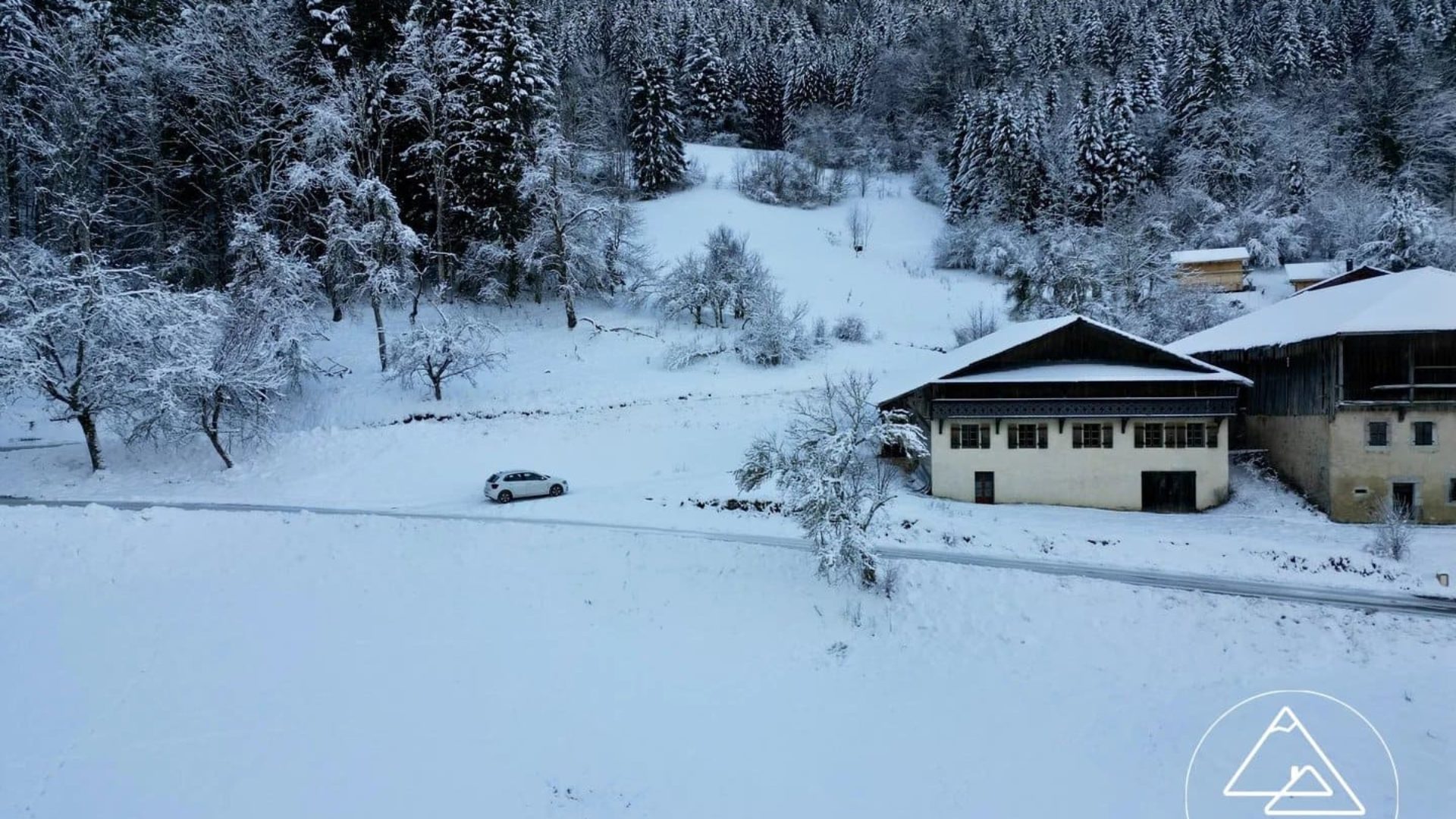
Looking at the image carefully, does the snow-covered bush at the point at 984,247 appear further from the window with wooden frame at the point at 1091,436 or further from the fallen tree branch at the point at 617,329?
the fallen tree branch at the point at 617,329

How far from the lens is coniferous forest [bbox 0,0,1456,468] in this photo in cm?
2964

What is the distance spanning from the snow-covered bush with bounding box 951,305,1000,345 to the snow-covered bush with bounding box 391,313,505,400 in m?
28.9

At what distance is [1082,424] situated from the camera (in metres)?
26.3

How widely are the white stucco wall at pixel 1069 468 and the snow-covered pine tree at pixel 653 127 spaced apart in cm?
4941

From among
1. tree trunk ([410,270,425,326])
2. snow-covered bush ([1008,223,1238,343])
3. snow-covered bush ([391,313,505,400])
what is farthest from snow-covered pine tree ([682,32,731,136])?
snow-covered bush ([391,313,505,400])

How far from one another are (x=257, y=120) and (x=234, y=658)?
33874mm

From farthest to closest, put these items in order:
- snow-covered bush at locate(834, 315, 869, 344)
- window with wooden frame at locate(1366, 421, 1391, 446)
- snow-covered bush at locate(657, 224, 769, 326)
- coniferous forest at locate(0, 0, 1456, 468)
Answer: snow-covered bush at locate(834, 315, 869, 344)
snow-covered bush at locate(657, 224, 769, 326)
coniferous forest at locate(0, 0, 1456, 468)
window with wooden frame at locate(1366, 421, 1391, 446)

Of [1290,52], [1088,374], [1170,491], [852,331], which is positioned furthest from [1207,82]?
[1170,491]

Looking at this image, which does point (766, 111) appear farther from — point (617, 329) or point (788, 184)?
point (617, 329)

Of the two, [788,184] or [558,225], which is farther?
[788,184]

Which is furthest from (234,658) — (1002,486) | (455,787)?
(1002,486)

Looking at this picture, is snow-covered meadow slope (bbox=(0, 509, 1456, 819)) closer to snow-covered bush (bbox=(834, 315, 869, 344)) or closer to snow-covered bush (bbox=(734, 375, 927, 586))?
snow-covered bush (bbox=(734, 375, 927, 586))

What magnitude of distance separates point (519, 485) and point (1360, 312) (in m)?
30.9

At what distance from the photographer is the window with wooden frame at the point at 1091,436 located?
26328mm
